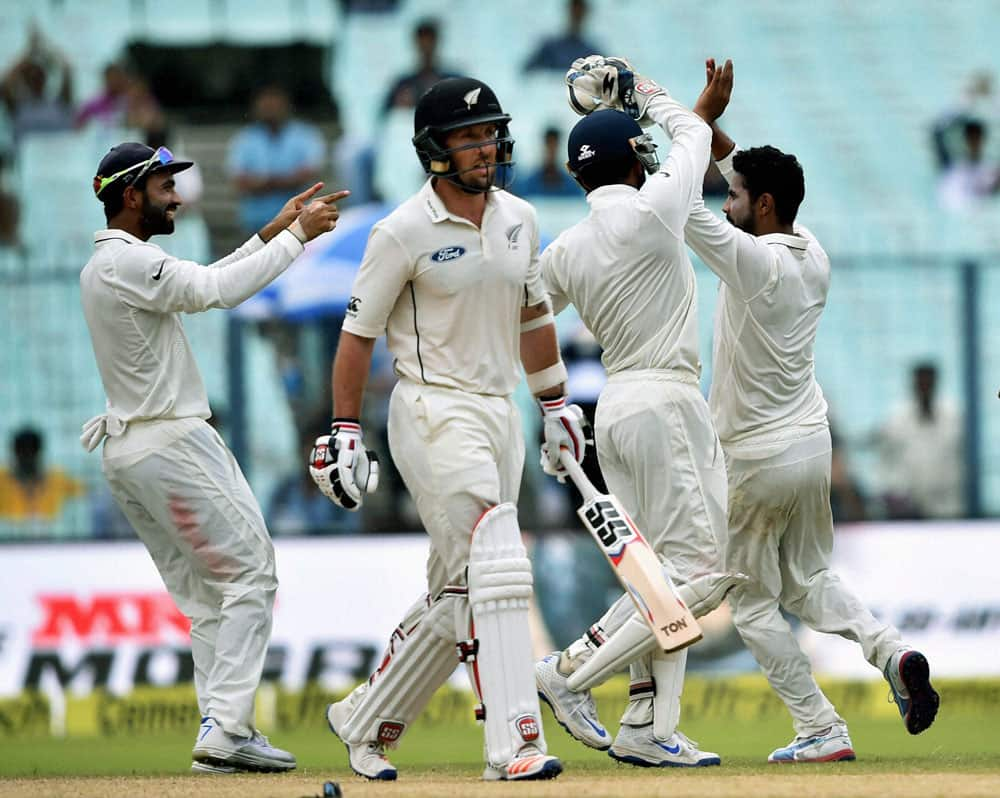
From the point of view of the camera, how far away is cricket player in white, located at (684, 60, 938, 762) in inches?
262

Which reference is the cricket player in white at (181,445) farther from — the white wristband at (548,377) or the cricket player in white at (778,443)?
the cricket player in white at (778,443)

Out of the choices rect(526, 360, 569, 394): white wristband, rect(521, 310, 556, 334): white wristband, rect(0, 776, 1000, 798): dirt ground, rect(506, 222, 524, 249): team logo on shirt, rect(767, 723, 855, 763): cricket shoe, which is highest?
rect(506, 222, 524, 249): team logo on shirt

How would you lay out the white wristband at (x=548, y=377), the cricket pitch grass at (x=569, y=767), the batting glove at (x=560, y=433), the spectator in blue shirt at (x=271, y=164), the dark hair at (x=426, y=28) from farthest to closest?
the dark hair at (x=426, y=28) → the spectator in blue shirt at (x=271, y=164) → the white wristband at (x=548, y=377) → the batting glove at (x=560, y=433) → the cricket pitch grass at (x=569, y=767)

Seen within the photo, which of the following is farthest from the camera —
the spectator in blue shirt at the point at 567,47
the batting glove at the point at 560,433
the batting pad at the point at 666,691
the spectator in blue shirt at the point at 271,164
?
the spectator in blue shirt at the point at 567,47

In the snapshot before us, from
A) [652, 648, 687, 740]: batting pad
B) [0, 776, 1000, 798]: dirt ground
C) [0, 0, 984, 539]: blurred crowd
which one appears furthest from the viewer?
[0, 0, 984, 539]: blurred crowd

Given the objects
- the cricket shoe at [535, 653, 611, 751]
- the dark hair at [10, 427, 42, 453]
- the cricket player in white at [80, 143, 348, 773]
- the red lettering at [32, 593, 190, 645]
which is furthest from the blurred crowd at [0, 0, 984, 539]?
the cricket shoe at [535, 653, 611, 751]

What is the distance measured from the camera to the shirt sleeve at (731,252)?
6.43 meters

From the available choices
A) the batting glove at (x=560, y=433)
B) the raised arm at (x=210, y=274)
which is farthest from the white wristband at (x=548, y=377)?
the raised arm at (x=210, y=274)

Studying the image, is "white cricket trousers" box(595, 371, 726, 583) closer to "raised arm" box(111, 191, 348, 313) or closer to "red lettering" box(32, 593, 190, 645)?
"raised arm" box(111, 191, 348, 313)

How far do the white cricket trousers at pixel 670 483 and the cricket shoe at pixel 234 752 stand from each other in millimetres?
1228

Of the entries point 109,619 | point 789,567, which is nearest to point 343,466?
point 789,567

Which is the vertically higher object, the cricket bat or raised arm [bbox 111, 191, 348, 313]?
raised arm [bbox 111, 191, 348, 313]

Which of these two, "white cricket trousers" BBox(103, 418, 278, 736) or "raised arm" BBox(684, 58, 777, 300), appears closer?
"raised arm" BBox(684, 58, 777, 300)

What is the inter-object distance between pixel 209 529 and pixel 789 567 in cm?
207
